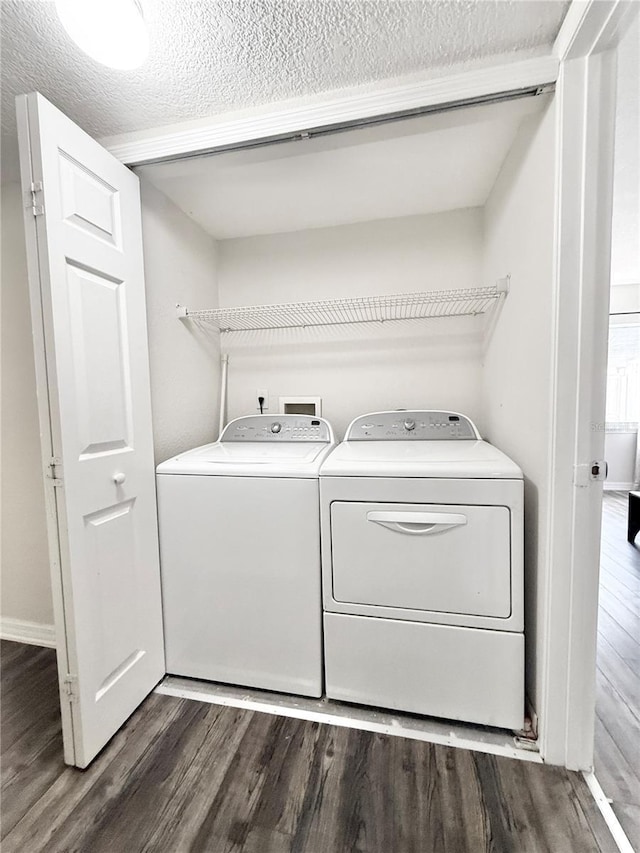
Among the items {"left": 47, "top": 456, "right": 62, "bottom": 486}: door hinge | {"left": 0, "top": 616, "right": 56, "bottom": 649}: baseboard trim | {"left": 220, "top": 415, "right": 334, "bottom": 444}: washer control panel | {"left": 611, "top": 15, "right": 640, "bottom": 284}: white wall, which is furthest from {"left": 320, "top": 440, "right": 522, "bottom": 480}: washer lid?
{"left": 0, "top": 616, "right": 56, "bottom": 649}: baseboard trim

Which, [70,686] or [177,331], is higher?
[177,331]

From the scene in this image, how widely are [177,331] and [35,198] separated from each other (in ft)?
2.49

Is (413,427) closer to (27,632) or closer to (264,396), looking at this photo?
(264,396)

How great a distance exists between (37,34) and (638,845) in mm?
2686

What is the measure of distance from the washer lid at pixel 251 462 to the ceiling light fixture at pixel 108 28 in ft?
4.08

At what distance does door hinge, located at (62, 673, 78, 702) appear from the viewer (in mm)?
1114

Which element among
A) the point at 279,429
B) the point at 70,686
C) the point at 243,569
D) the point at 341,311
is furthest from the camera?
the point at 341,311

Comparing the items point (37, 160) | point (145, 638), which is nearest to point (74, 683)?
point (145, 638)

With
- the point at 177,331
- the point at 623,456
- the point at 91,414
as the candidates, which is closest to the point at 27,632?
the point at 91,414

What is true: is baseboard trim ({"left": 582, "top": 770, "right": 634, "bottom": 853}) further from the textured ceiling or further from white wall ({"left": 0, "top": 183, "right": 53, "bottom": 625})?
white wall ({"left": 0, "top": 183, "right": 53, "bottom": 625})

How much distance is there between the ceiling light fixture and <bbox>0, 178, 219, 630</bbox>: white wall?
63 centimetres

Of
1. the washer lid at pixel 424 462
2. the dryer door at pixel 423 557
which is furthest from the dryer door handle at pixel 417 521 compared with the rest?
the washer lid at pixel 424 462

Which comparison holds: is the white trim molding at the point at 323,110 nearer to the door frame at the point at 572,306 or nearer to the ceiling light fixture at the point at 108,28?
the door frame at the point at 572,306

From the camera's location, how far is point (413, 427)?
183cm
